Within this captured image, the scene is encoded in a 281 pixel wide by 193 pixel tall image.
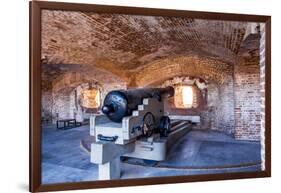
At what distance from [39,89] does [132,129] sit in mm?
793

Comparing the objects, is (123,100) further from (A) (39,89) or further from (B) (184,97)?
(A) (39,89)

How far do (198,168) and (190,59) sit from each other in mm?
923

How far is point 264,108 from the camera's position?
2.96 m

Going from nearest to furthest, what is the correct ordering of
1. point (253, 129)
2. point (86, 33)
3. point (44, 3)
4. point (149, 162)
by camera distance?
point (44, 3) → point (86, 33) → point (149, 162) → point (253, 129)

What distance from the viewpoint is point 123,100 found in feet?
8.89

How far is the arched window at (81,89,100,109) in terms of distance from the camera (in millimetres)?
2689

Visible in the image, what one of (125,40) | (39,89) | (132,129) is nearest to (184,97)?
(132,129)

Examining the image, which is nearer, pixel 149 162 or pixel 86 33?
pixel 86 33

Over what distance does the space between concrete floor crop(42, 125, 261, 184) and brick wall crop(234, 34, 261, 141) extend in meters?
0.16

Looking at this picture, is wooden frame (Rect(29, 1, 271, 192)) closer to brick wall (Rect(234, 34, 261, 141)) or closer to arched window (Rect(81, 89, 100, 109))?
brick wall (Rect(234, 34, 261, 141))

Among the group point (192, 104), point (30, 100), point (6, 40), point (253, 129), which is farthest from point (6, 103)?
point (253, 129)

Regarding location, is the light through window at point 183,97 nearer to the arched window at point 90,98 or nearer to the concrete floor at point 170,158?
the concrete floor at point 170,158

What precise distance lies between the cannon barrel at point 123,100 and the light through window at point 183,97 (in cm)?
15
